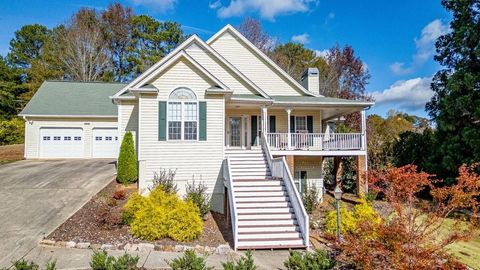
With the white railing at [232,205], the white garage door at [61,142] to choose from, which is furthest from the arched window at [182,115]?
the white garage door at [61,142]

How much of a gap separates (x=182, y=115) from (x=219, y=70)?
4.28 meters

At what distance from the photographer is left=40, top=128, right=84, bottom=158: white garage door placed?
22328mm

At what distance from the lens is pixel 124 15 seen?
4088cm

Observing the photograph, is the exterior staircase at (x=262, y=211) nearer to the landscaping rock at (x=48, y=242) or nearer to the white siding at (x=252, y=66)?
the landscaping rock at (x=48, y=242)

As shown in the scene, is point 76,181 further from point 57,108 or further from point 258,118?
point 57,108

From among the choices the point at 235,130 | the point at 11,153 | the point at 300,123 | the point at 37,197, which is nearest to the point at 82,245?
the point at 37,197

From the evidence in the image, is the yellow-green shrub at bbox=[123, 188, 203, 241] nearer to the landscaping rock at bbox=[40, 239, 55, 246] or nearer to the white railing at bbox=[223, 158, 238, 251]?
the white railing at bbox=[223, 158, 238, 251]

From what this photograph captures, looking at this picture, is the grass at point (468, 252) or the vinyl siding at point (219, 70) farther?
the vinyl siding at point (219, 70)

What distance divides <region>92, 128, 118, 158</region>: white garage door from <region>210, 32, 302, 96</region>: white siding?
34.8 ft

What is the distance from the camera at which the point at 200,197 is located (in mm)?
12172

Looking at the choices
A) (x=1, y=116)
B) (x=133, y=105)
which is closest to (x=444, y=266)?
(x=133, y=105)

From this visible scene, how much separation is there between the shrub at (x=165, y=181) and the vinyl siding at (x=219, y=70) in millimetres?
5893

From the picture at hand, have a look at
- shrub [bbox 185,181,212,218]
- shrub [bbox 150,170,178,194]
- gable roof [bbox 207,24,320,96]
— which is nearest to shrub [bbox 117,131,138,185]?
shrub [bbox 150,170,178,194]

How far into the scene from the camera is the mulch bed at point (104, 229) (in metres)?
9.07
